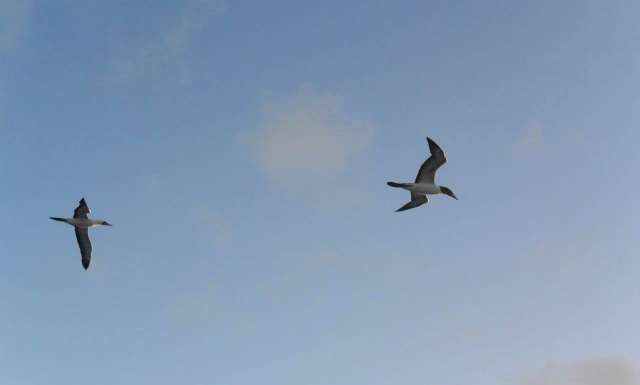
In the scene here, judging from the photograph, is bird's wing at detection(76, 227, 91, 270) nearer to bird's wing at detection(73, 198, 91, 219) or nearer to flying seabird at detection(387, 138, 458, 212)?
bird's wing at detection(73, 198, 91, 219)

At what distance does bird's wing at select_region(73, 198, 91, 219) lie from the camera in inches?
2798

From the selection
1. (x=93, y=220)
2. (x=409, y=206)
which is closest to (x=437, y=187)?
(x=409, y=206)

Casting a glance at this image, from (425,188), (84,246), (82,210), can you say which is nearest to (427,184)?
(425,188)

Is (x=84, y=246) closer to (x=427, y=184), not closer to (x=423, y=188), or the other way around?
(x=423, y=188)

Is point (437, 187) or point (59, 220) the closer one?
point (437, 187)

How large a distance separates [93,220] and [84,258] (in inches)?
178

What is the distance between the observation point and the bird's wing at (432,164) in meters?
60.5

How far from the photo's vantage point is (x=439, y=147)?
6044 centimetres

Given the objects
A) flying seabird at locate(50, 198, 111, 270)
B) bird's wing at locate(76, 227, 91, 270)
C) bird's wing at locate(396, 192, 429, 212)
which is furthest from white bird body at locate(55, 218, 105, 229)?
bird's wing at locate(396, 192, 429, 212)

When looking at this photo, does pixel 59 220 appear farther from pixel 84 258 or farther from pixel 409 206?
pixel 409 206

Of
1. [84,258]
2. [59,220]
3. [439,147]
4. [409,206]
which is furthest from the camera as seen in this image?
[84,258]

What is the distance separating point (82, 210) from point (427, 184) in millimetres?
33345

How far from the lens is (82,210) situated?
71375mm

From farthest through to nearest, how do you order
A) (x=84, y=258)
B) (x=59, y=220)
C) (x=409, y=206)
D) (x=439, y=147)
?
(x=84, y=258) < (x=59, y=220) < (x=409, y=206) < (x=439, y=147)
